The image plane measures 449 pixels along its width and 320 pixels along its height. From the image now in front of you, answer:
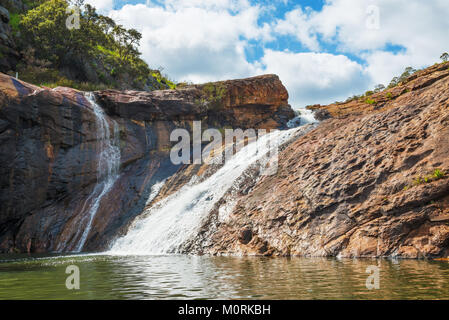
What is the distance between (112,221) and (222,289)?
55.7ft

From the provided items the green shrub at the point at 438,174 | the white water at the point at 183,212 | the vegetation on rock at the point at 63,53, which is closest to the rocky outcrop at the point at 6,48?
the vegetation on rock at the point at 63,53

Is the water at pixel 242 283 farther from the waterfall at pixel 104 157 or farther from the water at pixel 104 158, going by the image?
the waterfall at pixel 104 157

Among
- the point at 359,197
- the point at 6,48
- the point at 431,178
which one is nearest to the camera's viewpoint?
the point at 431,178

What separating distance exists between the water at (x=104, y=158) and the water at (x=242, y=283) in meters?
13.7

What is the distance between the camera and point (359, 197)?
540 inches

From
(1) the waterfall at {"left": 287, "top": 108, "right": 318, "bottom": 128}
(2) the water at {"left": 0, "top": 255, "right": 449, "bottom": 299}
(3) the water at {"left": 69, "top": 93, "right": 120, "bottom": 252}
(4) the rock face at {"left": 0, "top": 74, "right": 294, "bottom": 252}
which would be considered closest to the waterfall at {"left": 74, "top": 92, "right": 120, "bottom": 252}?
(3) the water at {"left": 69, "top": 93, "right": 120, "bottom": 252}

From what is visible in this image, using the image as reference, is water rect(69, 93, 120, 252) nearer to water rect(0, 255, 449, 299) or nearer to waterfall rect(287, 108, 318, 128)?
water rect(0, 255, 449, 299)

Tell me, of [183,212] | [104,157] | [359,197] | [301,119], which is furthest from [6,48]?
[359,197]

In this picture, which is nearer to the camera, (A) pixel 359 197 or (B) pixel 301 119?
(A) pixel 359 197

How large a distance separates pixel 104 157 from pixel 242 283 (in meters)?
20.7

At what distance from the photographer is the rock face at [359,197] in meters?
11.9

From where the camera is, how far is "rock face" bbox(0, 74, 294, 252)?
22.0 metres

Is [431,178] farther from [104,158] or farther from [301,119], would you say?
[301,119]
